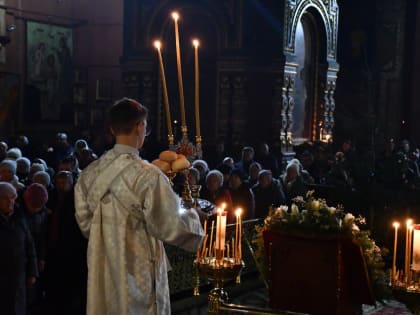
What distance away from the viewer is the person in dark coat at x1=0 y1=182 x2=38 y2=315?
5.29 m

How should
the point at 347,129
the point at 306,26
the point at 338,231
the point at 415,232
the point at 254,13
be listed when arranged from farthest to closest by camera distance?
the point at 347,129
the point at 306,26
the point at 254,13
the point at 338,231
the point at 415,232

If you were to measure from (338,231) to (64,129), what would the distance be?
14800 millimetres

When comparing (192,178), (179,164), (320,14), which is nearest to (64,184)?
(192,178)

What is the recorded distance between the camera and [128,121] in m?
3.59

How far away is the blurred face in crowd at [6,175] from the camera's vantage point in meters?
7.63

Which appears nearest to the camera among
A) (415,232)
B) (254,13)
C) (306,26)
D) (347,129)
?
(415,232)

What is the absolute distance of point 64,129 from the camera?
19.0 meters

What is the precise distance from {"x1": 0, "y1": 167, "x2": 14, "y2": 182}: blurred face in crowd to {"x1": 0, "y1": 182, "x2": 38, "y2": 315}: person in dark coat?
7.24 ft

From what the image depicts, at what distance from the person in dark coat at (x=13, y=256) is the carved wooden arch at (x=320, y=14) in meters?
9.04

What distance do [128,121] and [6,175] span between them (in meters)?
4.49

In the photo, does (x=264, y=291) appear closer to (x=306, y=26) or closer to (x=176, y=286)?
(x=176, y=286)

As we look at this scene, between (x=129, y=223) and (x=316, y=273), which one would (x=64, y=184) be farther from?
(x=129, y=223)

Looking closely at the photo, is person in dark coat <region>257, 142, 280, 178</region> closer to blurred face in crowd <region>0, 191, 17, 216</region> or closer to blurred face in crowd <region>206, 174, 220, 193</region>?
blurred face in crowd <region>206, 174, 220, 193</region>

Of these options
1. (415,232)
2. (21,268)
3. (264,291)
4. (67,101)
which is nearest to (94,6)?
(67,101)
